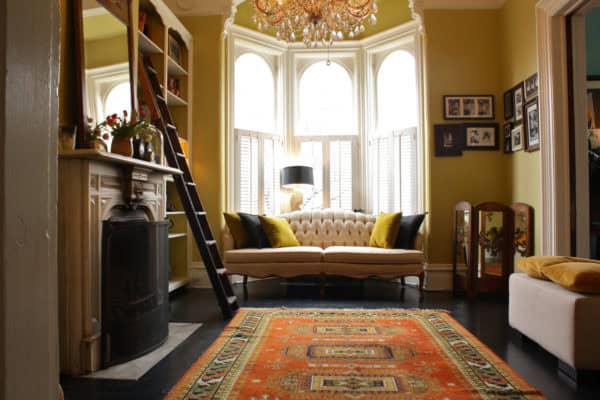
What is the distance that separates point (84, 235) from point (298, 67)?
4.30 metres

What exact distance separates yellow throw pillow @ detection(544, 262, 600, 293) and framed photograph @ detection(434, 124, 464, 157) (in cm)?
261

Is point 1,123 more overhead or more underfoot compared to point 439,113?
more underfoot

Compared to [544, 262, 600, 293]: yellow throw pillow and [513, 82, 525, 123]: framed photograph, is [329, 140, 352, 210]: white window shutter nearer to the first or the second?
[513, 82, 525, 123]: framed photograph

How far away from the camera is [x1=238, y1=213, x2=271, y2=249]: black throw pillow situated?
4746 mm

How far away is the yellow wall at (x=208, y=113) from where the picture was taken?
16.5 feet

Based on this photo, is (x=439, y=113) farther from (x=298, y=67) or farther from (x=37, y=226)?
(x=37, y=226)

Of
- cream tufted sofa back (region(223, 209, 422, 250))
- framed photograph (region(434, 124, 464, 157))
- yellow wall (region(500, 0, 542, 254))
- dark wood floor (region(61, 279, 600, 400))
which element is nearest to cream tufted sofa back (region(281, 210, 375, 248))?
cream tufted sofa back (region(223, 209, 422, 250))

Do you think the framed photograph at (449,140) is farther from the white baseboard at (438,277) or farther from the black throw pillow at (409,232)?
the white baseboard at (438,277)

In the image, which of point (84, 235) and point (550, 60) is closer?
point (84, 235)

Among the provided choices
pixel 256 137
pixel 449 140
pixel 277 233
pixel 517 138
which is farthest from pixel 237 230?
pixel 517 138

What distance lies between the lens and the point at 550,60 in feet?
12.0

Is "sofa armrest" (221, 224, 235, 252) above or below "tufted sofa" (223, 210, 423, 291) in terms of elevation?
above

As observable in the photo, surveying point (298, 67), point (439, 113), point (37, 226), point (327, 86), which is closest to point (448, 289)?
point (439, 113)

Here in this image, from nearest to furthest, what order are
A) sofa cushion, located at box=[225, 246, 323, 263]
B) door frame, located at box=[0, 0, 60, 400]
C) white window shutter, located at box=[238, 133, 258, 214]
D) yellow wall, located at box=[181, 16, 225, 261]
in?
1. door frame, located at box=[0, 0, 60, 400]
2. sofa cushion, located at box=[225, 246, 323, 263]
3. yellow wall, located at box=[181, 16, 225, 261]
4. white window shutter, located at box=[238, 133, 258, 214]
